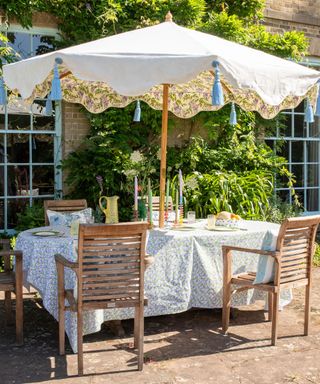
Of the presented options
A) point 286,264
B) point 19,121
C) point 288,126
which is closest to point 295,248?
point 286,264

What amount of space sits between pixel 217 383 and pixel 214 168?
5292 mm

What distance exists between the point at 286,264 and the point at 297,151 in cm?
597

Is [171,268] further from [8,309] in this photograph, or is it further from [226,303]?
[8,309]

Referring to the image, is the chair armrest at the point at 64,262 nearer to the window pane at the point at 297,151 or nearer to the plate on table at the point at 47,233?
the plate on table at the point at 47,233

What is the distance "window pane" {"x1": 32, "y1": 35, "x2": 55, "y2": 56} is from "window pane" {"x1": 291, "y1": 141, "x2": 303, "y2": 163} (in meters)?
4.61

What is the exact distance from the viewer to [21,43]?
25.3 feet

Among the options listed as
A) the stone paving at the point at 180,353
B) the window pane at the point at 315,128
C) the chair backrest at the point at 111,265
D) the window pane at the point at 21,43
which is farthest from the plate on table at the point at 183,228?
the window pane at the point at 315,128

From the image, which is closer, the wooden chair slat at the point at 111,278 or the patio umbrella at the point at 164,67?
the wooden chair slat at the point at 111,278

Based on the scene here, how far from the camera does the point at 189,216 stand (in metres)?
5.81

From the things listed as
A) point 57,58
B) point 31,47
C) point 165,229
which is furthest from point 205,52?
point 31,47

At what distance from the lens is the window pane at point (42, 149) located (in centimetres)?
788

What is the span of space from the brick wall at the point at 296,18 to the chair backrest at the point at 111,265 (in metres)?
6.70

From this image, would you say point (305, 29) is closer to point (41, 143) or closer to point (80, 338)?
point (41, 143)

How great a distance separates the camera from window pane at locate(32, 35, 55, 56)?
7.79 meters
